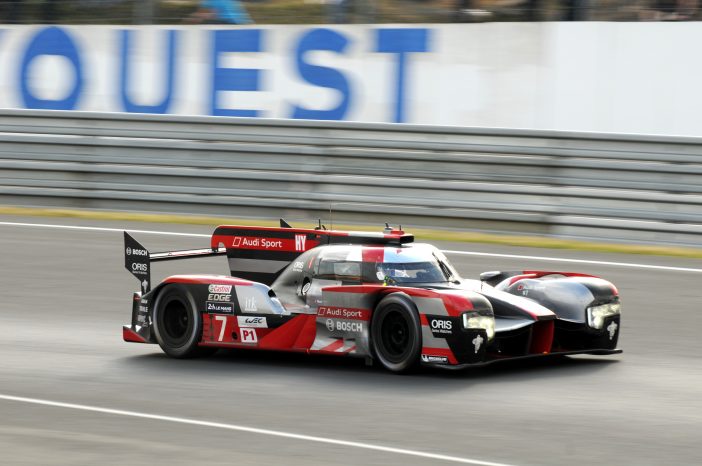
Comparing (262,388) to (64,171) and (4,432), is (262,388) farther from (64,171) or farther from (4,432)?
(64,171)

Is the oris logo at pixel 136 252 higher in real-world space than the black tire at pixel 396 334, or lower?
higher

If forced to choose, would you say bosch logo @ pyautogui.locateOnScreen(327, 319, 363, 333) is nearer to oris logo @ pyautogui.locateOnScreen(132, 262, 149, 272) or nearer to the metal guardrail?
oris logo @ pyautogui.locateOnScreen(132, 262, 149, 272)

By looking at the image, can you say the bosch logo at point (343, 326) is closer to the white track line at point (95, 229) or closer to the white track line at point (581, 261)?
the white track line at point (581, 261)

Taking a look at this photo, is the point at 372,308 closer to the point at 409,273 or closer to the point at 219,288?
the point at 409,273

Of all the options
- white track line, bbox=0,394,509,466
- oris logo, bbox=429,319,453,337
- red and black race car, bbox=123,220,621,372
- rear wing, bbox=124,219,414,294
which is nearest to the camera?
white track line, bbox=0,394,509,466

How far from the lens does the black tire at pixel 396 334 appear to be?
785 cm

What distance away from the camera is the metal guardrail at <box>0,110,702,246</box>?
14.0 m

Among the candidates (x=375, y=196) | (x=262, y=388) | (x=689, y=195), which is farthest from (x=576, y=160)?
(x=262, y=388)

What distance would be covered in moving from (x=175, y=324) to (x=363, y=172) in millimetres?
6584

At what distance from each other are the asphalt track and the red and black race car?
0.59ft

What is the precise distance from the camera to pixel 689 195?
44.6 feet

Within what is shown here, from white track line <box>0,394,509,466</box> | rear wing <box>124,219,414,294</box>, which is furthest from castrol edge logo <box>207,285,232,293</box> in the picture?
white track line <box>0,394,509,466</box>

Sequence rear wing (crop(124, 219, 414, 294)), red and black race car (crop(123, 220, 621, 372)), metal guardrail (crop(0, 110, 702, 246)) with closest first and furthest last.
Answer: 1. red and black race car (crop(123, 220, 621, 372))
2. rear wing (crop(124, 219, 414, 294))
3. metal guardrail (crop(0, 110, 702, 246))

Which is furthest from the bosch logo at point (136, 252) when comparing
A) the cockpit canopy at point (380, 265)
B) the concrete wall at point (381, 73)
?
the concrete wall at point (381, 73)
